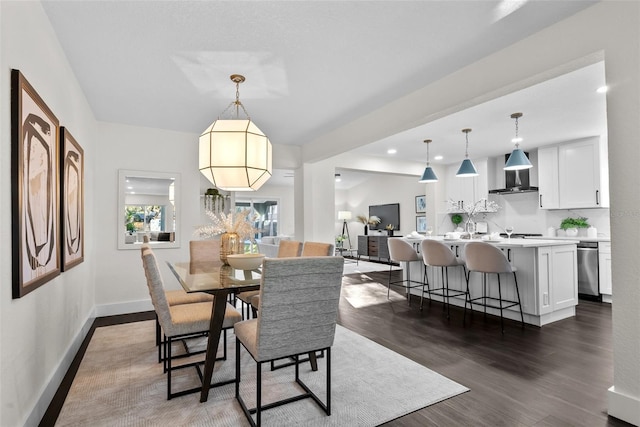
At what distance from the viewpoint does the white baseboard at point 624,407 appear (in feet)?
6.17

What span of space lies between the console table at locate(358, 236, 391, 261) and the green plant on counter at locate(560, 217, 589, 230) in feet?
14.1

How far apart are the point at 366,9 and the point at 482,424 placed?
2550mm

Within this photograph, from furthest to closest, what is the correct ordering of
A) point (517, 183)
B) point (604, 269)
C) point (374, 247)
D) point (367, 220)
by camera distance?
point (367, 220), point (374, 247), point (517, 183), point (604, 269)

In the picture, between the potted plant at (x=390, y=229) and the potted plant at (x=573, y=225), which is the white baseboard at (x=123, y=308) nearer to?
the potted plant at (x=573, y=225)

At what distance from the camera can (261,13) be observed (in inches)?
83.1

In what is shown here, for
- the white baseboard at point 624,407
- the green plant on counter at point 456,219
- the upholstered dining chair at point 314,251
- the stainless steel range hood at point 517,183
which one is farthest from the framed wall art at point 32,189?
the green plant on counter at point 456,219

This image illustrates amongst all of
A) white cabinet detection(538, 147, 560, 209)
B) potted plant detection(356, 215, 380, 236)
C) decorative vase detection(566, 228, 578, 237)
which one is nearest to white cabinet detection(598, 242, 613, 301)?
decorative vase detection(566, 228, 578, 237)

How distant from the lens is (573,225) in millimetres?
5703

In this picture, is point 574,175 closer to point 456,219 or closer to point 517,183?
point 517,183

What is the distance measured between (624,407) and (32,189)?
Answer: 356 cm

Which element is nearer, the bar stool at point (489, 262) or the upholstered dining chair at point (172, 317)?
the upholstered dining chair at point (172, 317)

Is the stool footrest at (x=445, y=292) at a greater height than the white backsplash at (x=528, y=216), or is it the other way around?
the white backsplash at (x=528, y=216)

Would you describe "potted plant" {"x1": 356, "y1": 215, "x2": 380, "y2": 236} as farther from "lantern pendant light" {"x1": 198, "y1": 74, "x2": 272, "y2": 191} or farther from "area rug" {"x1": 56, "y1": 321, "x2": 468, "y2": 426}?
"lantern pendant light" {"x1": 198, "y1": 74, "x2": 272, "y2": 191}

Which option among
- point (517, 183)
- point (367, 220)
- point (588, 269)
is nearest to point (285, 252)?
point (588, 269)
